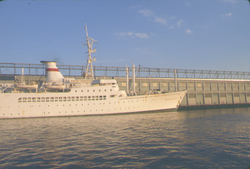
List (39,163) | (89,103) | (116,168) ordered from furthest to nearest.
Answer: (89,103)
(39,163)
(116,168)

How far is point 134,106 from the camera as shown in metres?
31.8

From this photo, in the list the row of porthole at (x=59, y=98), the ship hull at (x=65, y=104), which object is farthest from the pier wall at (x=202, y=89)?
the row of porthole at (x=59, y=98)

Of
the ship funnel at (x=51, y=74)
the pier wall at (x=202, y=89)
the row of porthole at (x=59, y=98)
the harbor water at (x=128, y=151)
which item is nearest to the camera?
the harbor water at (x=128, y=151)

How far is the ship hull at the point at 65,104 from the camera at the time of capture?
28859mm

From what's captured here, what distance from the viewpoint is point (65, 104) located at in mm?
29922

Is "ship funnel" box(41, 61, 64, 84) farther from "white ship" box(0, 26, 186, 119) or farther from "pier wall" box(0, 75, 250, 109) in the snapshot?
"pier wall" box(0, 75, 250, 109)

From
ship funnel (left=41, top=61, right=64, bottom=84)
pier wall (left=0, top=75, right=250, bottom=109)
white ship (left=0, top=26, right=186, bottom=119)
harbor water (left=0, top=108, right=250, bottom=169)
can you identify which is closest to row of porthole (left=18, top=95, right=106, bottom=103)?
white ship (left=0, top=26, right=186, bottom=119)

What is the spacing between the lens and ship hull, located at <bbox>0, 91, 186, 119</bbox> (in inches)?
1136

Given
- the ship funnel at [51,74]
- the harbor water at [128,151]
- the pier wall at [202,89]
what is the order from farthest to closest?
the pier wall at [202,89]
the ship funnel at [51,74]
the harbor water at [128,151]

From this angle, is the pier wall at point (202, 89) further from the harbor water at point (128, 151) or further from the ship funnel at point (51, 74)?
the harbor water at point (128, 151)

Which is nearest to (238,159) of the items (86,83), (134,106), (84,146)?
(84,146)

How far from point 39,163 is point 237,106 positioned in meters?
59.9

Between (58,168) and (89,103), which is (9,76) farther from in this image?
(58,168)

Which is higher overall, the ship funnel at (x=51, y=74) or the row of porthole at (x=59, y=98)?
the ship funnel at (x=51, y=74)
